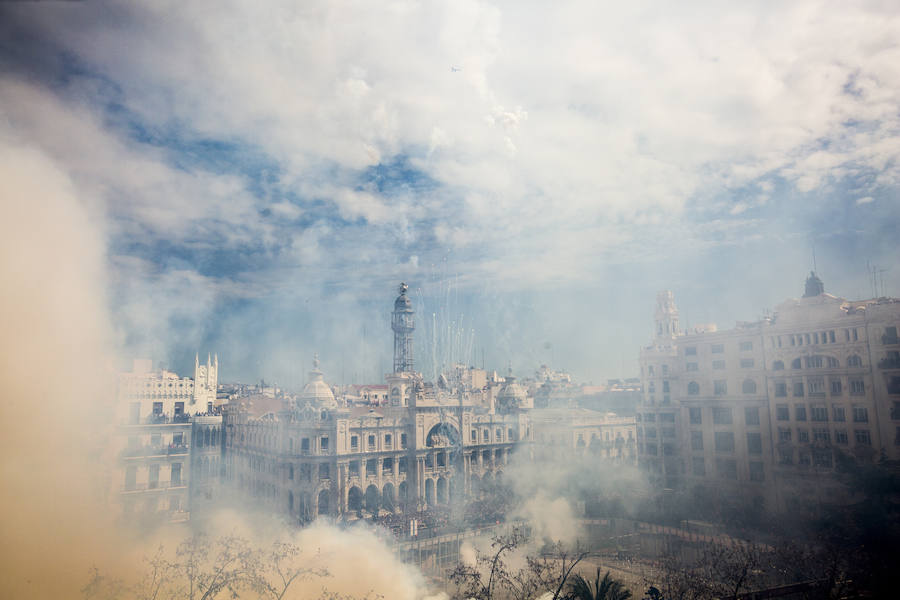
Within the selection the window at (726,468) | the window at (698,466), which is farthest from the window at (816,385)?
the window at (698,466)

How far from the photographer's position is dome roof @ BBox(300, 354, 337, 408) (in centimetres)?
4816

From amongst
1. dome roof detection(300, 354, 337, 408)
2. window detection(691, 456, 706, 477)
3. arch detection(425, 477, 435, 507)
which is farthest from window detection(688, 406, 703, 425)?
dome roof detection(300, 354, 337, 408)

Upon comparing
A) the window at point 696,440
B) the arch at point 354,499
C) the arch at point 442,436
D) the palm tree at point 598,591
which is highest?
the arch at point 442,436

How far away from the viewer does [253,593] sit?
2695 centimetres

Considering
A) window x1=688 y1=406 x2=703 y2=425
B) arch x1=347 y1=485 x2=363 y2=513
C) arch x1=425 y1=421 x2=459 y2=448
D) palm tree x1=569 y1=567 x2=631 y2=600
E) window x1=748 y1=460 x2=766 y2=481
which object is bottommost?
palm tree x1=569 y1=567 x2=631 y2=600

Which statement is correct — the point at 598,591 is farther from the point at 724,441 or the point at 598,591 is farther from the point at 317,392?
the point at 724,441

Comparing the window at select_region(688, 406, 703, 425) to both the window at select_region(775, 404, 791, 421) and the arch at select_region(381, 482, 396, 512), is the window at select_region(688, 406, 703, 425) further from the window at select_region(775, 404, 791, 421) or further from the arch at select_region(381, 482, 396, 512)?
the arch at select_region(381, 482, 396, 512)

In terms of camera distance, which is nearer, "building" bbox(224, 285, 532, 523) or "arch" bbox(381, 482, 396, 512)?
"building" bbox(224, 285, 532, 523)

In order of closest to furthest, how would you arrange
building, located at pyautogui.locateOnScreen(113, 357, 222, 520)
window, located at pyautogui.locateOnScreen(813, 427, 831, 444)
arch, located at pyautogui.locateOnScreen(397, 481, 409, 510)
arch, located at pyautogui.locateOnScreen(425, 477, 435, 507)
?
building, located at pyautogui.locateOnScreen(113, 357, 222, 520), window, located at pyautogui.locateOnScreen(813, 427, 831, 444), arch, located at pyautogui.locateOnScreen(397, 481, 409, 510), arch, located at pyautogui.locateOnScreen(425, 477, 435, 507)

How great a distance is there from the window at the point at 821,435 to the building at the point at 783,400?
0.25 feet

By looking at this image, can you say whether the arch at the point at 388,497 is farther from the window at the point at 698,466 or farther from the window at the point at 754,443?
the window at the point at 754,443

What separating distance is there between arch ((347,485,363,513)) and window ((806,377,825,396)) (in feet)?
124

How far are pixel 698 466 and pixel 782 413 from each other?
9.94 meters

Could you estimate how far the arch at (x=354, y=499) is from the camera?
155ft
